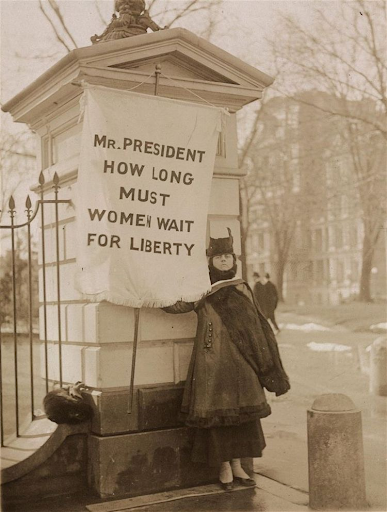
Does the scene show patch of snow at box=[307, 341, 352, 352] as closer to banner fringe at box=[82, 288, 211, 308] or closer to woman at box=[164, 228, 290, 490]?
woman at box=[164, 228, 290, 490]

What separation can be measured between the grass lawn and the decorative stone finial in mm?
16443

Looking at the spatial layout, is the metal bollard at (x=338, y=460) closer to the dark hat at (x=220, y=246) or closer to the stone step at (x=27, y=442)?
the dark hat at (x=220, y=246)

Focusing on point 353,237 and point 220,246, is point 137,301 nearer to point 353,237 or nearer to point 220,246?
point 220,246

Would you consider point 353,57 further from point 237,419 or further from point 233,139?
point 237,419

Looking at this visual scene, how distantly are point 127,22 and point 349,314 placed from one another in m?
20.8

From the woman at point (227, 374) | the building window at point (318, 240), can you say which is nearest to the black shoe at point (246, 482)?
the woman at point (227, 374)

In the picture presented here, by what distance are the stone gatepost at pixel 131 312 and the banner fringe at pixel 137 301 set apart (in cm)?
25

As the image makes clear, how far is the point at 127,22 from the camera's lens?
5.94 metres

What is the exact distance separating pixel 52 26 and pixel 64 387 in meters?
12.3

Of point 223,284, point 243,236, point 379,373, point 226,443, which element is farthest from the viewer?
point 243,236

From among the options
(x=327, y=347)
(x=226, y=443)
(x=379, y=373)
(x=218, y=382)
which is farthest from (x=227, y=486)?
(x=327, y=347)

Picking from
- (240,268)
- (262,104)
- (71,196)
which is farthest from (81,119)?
(262,104)

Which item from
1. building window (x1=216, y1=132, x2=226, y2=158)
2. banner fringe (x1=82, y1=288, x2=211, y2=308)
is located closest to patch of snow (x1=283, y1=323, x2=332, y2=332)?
building window (x1=216, y1=132, x2=226, y2=158)

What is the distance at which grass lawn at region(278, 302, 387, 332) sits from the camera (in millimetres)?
22439
